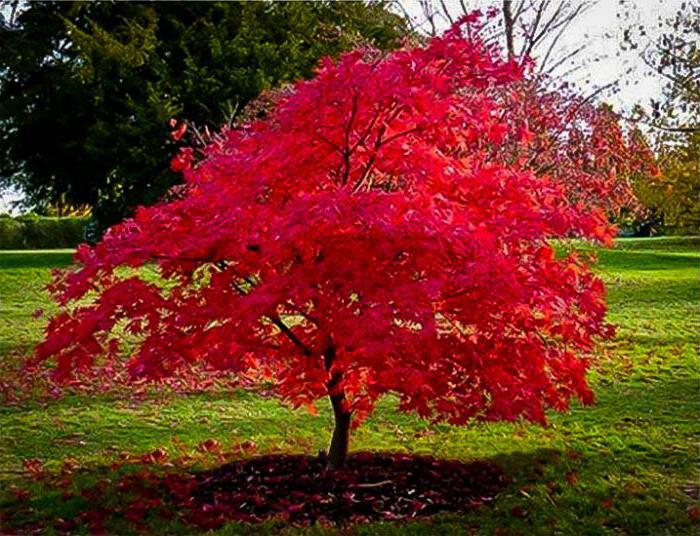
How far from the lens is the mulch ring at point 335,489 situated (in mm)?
4559

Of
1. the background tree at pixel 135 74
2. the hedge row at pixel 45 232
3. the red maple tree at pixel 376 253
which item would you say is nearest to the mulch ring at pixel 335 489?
the red maple tree at pixel 376 253

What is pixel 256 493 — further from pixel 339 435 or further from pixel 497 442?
pixel 497 442

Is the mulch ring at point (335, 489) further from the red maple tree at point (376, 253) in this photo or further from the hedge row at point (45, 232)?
the hedge row at point (45, 232)

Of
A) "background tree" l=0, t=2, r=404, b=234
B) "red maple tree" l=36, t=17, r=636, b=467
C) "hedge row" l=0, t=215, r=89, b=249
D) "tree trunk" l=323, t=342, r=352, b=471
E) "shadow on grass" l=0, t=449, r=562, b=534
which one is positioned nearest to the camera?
"red maple tree" l=36, t=17, r=636, b=467

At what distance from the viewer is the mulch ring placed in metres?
4.56

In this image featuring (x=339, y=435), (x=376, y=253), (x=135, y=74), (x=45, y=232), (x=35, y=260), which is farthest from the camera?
(x=45, y=232)

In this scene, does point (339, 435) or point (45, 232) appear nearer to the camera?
point (339, 435)

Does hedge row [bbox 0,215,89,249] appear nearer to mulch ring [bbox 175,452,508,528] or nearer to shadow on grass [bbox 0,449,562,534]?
shadow on grass [bbox 0,449,562,534]

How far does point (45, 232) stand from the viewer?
22.6m

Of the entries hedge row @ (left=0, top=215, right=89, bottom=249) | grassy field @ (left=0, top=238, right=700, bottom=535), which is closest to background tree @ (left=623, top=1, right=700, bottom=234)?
grassy field @ (left=0, top=238, right=700, bottom=535)

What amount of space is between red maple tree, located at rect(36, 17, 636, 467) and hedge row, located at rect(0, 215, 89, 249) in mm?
18602

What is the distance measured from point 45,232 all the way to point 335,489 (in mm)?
19473

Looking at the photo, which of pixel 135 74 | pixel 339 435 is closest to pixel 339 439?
pixel 339 435

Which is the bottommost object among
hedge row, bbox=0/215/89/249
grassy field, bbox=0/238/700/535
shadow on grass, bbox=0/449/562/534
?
grassy field, bbox=0/238/700/535
